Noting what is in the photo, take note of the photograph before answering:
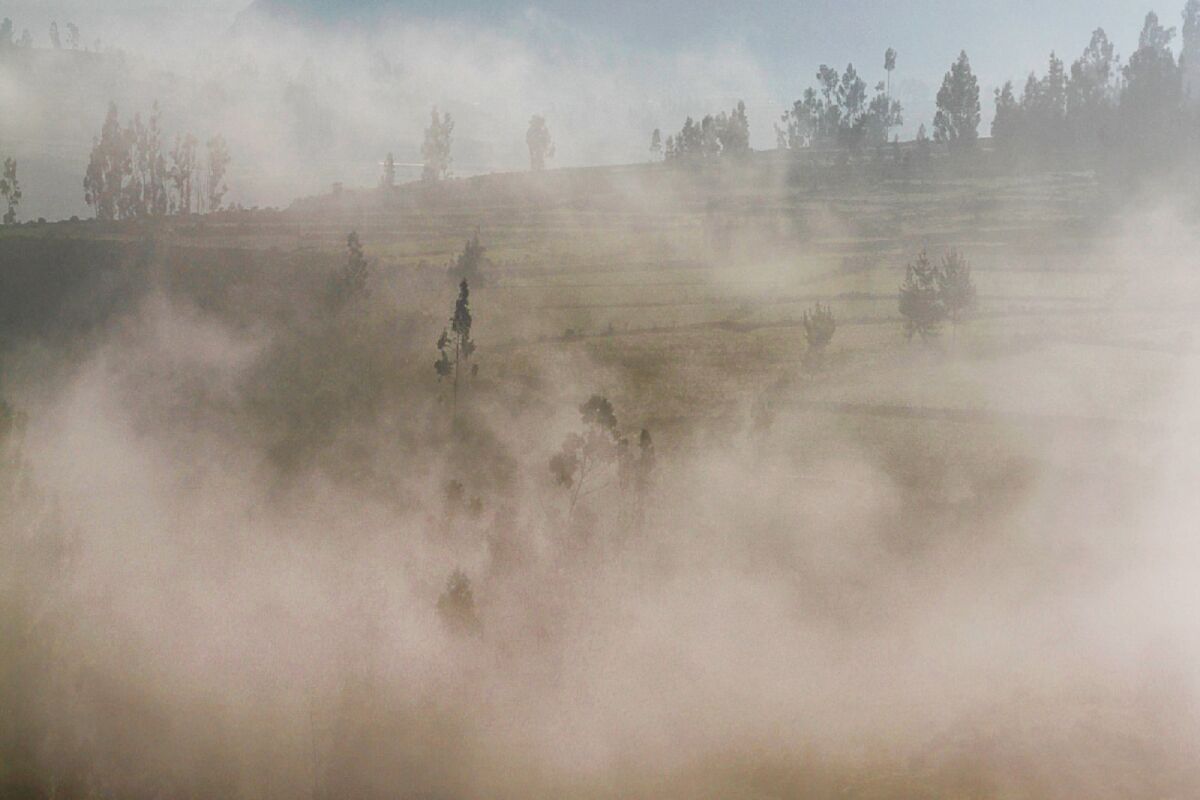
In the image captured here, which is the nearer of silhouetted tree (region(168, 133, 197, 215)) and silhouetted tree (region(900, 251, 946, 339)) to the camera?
→ silhouetted tree (region(900, 251, 946, 339))

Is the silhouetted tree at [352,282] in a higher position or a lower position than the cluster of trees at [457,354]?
higher

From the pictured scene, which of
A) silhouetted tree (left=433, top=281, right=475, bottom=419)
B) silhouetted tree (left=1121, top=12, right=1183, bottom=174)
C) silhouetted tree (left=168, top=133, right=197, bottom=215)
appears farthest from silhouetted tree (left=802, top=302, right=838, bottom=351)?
silhouetted tree (left=168, top=133, right=197, bottom=215)

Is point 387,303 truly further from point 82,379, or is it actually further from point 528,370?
point 82,379

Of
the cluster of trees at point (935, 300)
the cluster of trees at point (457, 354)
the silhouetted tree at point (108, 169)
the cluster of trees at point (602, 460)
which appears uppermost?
the silhouetted tree at point (108, 169)

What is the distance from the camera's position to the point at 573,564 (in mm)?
61219

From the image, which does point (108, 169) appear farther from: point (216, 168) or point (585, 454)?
point (585, 454)

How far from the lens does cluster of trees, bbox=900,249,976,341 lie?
8131cm

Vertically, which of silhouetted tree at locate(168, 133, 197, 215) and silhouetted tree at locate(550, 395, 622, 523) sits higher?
silhouetted tree at locate(168, 133, 197, 215)

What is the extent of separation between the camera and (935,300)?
83188 millimetres

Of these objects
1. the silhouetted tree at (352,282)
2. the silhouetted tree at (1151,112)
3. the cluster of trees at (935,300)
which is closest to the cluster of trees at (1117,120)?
the silhouetted tree at (1151,112)

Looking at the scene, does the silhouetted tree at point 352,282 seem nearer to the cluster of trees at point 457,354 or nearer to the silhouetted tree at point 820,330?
the cluster of trees at point 457,354

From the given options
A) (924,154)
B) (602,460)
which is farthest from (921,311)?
(924,154)

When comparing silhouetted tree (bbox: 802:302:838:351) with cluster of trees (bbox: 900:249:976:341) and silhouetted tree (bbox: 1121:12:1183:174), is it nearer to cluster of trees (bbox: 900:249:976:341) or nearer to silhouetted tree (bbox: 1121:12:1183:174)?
cluster of trees (bbox: 900:249:976:341)

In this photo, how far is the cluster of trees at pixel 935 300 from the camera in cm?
8131
